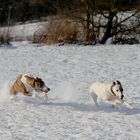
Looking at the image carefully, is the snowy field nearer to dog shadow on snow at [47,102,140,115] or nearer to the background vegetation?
dog shadow on snow at [47,102,140,115]

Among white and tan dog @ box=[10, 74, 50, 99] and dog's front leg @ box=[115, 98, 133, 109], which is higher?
white and tan dog @ box=[10, 74, 50, 99]

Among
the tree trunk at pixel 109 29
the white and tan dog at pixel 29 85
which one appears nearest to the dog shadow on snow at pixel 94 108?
the white and tan dog at pixel 29 85

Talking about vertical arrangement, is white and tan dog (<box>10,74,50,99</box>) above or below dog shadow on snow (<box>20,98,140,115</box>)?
above

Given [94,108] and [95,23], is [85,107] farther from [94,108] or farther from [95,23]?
[95,23]

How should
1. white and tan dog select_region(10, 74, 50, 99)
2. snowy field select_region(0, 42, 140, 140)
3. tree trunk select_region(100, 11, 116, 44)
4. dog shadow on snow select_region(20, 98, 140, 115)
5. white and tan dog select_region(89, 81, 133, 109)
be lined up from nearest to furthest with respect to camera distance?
snowy field select_region(0, 42, 140, 140) → white and tan dog select_region(89, 81, 133, 109) → dog shadow on snow select_region(20, 98, 140, 115) → white and tan dog select_region(10, 74, 50, 99) → tree trunk select_region(100, 11, 116, 44)

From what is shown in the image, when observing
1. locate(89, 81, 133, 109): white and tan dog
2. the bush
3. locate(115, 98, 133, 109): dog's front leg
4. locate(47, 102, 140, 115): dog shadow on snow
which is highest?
the bush

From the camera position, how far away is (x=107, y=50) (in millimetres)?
17281

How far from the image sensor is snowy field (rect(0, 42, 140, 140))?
7.36 m

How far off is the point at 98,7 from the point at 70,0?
1714 mm

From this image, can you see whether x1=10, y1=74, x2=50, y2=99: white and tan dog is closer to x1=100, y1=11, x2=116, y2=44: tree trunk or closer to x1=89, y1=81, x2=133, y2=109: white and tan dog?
x1=89, y1=81, x2=133, y2=109: white and tan dog

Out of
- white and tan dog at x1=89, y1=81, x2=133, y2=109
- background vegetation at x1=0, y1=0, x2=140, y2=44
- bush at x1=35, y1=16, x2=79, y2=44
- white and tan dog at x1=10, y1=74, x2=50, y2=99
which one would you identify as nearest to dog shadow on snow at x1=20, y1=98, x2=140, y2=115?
white and tan dog at x1=89, y1=81, x2=133, y2=109

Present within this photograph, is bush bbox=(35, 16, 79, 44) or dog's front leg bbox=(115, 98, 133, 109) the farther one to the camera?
bush bbox=(35, 16, 79, 44)

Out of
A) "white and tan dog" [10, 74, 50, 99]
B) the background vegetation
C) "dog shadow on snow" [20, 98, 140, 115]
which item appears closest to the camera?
"dog shadow on snow" [20, 98, 140, 115]

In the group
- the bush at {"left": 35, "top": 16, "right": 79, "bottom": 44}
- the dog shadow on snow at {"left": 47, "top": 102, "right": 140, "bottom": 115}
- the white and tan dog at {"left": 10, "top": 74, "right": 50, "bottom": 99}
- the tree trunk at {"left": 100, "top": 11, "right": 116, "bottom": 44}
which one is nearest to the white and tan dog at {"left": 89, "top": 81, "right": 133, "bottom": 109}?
the dog shadow on snow at {"left": 47, "top": 102, "right": 140, "bottom": 115}
